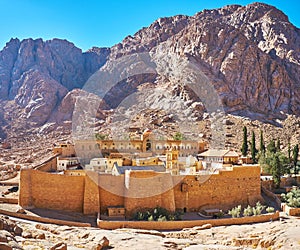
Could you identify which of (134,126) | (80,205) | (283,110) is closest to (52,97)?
(134,126)

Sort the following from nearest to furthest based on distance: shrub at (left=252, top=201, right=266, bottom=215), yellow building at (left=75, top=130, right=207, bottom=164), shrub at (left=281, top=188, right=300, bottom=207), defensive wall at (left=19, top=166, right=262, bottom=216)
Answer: defensive wall at (left=19, top=166, right=262, bottom=216)
shrub at (left=252, top=201, right=266, bottom=215)
shrub at (left=281, top=188, right=300, bottom=207)
yellow building at (left=75, top=130, right=207, bottom=164)

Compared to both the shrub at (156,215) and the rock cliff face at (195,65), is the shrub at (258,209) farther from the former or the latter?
the rock cliff face at (195,65)

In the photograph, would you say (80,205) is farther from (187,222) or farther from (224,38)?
(224,38)

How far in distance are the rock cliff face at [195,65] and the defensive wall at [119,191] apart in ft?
144

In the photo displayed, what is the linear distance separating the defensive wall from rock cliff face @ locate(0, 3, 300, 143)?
Result: 144ft

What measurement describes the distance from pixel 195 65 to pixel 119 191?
63.8 m

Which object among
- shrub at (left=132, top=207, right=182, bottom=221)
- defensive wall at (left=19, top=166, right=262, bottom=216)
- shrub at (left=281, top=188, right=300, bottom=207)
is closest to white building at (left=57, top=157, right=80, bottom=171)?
defensive wall at (left=19, top=166, right=262, bottom=216)

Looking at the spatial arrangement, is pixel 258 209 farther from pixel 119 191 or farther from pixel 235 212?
pixel 119 191

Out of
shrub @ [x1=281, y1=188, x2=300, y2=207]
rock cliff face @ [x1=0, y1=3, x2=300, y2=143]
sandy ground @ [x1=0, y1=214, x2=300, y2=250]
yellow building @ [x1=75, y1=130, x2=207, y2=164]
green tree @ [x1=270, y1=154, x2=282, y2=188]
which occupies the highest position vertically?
rock cliff face @ [x1=0, y1=3, x2=300, y2=143]

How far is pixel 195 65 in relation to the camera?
8419 cm

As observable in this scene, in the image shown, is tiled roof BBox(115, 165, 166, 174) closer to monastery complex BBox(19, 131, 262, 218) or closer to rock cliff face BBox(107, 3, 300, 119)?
monastery complex BBox(19, 131, 262, 218)

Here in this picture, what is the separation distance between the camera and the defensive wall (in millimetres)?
23312

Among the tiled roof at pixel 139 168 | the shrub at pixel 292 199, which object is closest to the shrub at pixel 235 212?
the shrub at pixel 292 199

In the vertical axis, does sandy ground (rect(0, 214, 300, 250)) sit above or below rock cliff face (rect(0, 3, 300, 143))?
below
